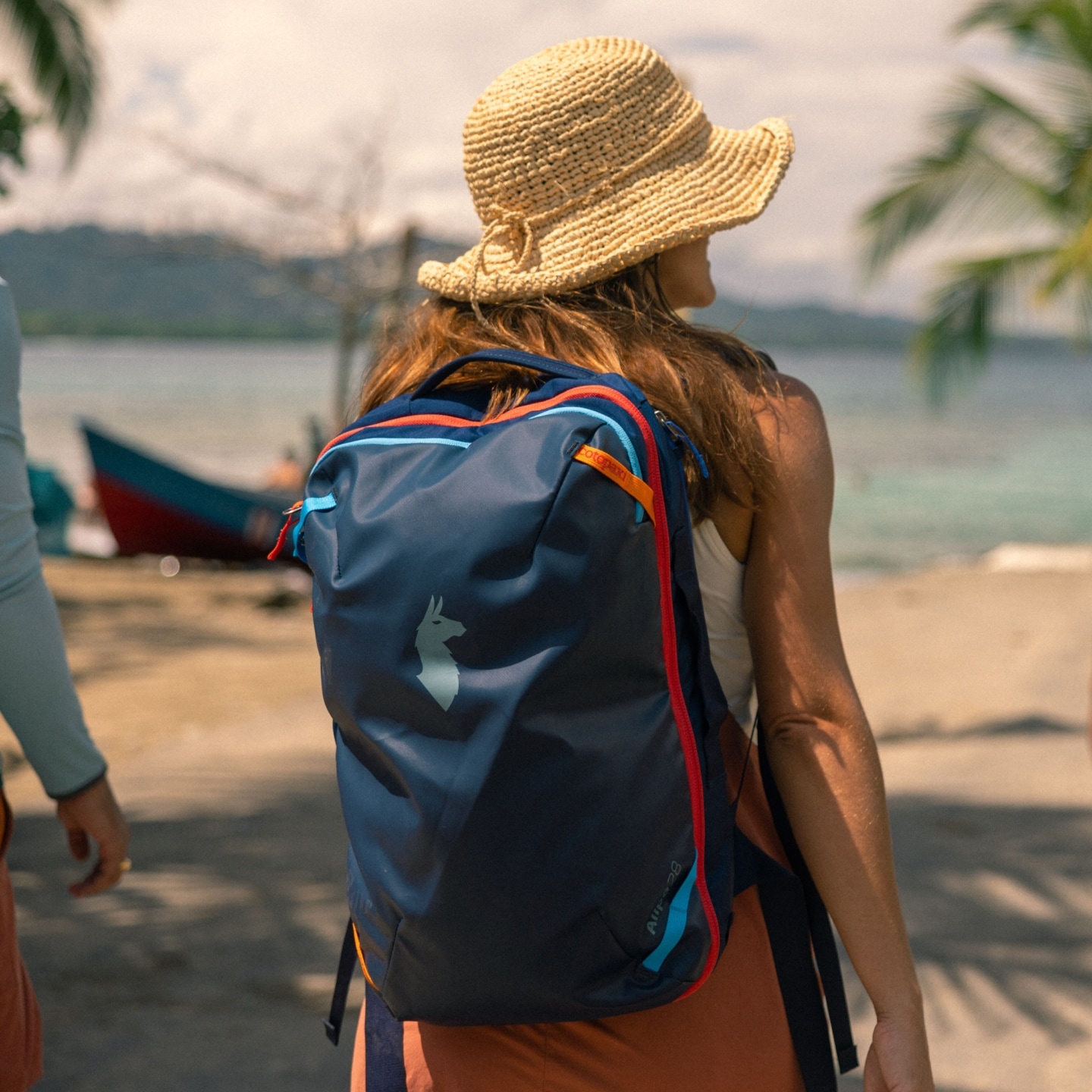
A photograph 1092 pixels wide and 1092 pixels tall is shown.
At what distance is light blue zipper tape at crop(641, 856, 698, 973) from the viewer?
3.41 feet

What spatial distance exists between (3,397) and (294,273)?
12274 mm

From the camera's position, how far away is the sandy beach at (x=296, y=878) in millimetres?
2670

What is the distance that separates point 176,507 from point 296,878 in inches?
368

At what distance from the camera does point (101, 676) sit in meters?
7.11

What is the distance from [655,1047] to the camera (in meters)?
1.12

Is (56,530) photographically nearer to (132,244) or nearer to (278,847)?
(132,244)

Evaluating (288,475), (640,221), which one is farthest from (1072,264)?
(288,475)

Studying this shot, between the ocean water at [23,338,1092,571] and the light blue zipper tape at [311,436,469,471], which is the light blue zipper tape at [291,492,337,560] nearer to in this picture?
the light blue zipper tape at [311,436,469,471]

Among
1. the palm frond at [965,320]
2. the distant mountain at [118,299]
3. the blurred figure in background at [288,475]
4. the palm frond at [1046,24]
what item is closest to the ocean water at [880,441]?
the palm frond at [965,320]

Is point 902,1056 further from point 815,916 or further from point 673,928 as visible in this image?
point 673,928

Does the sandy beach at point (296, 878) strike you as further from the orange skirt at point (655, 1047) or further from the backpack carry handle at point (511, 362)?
the backpack carry handle at point (511, 362)

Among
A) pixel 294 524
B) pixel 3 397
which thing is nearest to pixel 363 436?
pixel 294 524

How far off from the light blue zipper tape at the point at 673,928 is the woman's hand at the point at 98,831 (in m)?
0.94

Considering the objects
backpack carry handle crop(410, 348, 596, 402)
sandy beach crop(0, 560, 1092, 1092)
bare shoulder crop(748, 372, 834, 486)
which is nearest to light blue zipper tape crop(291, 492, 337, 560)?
backpack carry handle crop(410, 348, 596, 402)
